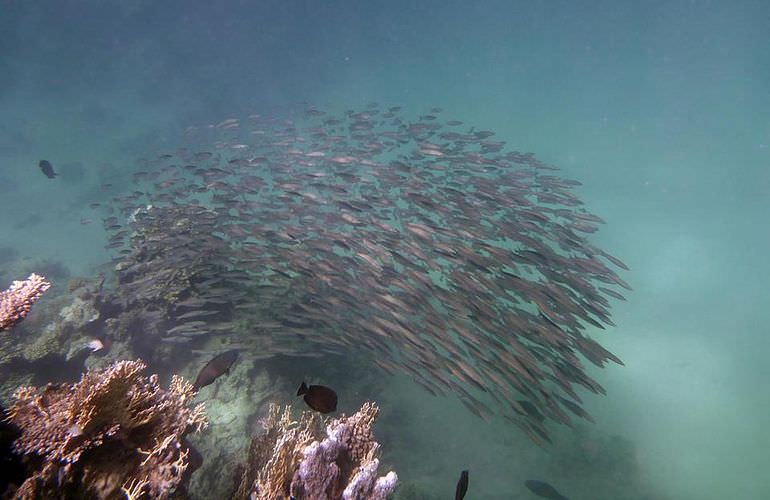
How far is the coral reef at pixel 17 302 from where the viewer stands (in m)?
3.33

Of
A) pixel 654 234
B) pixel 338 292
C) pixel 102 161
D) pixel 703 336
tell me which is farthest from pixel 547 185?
pixel 102 161

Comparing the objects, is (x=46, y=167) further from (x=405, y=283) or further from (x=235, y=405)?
(x=405, y=283)

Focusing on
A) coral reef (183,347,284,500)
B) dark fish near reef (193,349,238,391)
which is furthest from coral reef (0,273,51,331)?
coral reef (183,347,284,500)

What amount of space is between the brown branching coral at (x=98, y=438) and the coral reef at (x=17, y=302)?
2.89 feet

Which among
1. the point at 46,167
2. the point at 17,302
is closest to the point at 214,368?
the point at 17,302

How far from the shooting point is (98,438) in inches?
109

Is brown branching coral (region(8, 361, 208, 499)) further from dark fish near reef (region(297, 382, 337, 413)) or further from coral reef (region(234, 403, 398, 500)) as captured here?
dark fish near reef (region(297, 382, 337, 413))

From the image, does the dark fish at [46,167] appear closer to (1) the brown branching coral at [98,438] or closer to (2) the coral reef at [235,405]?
(2) the coral reef at [235,405]

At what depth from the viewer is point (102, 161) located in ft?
139

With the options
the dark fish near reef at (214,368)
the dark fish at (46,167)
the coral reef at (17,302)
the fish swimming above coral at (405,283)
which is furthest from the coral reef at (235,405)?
the dark fish at (46,167)

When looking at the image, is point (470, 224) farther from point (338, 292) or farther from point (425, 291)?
point (338, 292)

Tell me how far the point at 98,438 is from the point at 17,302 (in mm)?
1707

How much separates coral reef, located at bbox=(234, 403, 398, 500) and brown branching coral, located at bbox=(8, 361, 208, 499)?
33.2 inches

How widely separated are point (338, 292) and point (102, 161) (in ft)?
157
